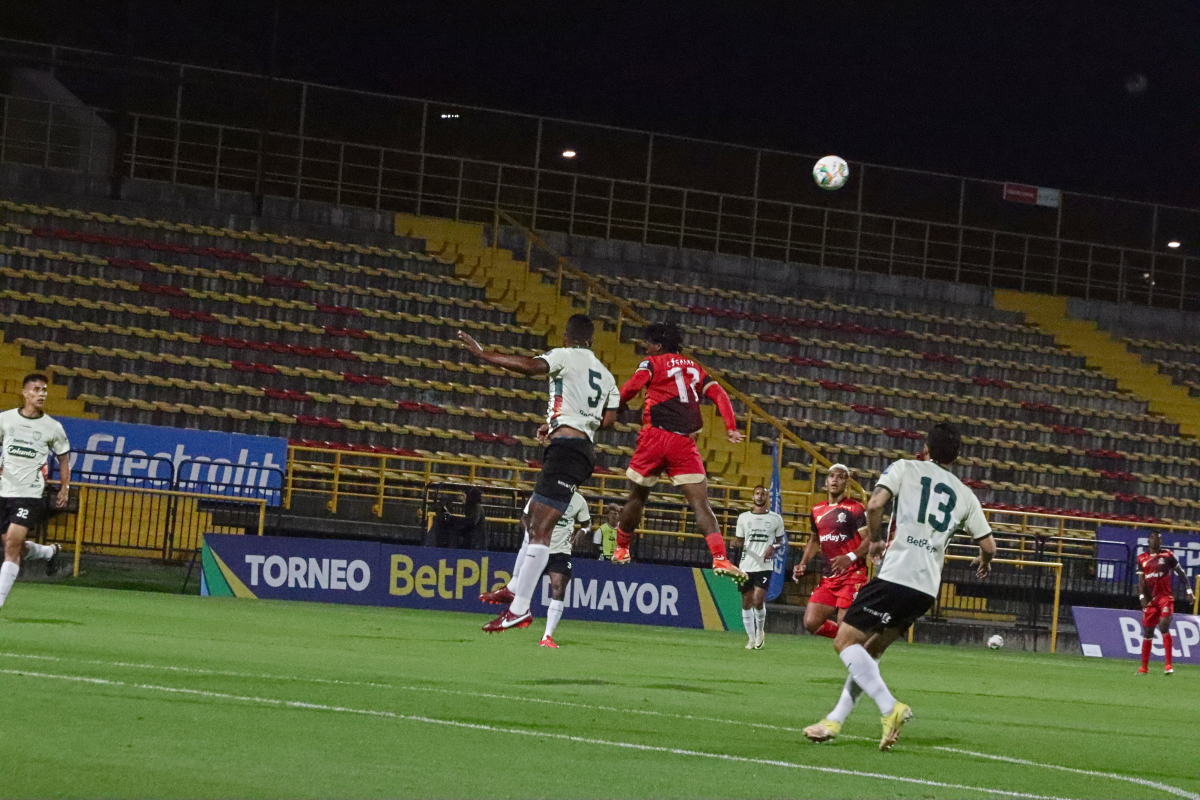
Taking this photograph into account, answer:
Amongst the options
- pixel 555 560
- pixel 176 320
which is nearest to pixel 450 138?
pixel 176 320

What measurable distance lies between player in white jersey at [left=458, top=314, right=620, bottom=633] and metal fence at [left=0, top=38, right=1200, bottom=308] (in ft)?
72.6

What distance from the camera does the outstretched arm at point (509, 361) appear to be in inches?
445

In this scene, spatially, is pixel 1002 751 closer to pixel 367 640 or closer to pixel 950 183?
pixel 367 640

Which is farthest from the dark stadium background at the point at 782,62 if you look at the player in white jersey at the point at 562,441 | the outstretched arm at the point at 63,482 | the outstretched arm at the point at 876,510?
the outstretched arm at the point at 876,510

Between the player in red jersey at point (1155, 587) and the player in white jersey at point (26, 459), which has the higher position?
the player in white jersey at point (26, 459)

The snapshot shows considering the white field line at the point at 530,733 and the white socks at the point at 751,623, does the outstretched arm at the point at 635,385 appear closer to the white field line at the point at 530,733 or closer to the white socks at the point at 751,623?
the white field line at the point at 530,733

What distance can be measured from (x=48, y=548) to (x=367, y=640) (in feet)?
11.4

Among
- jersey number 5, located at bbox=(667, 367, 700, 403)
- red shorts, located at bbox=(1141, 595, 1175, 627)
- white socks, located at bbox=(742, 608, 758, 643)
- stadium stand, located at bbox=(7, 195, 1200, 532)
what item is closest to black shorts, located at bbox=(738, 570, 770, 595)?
white socks, located at bbox=(742, 608, 758, 643)

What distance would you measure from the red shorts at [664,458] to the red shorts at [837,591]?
3.69m

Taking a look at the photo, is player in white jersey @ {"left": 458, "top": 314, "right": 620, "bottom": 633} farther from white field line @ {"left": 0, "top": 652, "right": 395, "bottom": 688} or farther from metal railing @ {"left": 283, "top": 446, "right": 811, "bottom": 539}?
metal railing @ {"left": 283, "top": 446, "right": 811, "bottom": 539}

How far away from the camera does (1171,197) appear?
45.2 metres

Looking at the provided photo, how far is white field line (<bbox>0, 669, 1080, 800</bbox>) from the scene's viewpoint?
304 inches

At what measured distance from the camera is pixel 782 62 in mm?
40656

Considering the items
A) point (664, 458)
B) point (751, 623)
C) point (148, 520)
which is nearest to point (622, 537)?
point (664, 458)
